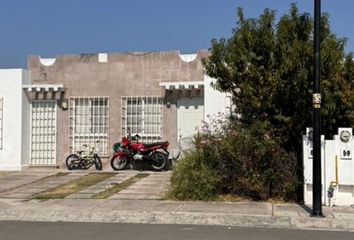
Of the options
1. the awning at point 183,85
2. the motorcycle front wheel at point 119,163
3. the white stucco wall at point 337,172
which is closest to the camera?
the white stucco wall at point 337,172

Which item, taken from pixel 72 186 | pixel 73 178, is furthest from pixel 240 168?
pixel 73 178

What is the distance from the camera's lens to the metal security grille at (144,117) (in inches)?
768

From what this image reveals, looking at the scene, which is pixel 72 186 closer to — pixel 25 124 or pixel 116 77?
pixel 25 124

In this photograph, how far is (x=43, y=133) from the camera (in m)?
20.2

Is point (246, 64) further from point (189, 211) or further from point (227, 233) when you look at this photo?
point (227, 233)

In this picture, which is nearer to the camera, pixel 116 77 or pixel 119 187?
pixel 119 187

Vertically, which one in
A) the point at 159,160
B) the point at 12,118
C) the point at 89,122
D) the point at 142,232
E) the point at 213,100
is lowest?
the point at 142,232

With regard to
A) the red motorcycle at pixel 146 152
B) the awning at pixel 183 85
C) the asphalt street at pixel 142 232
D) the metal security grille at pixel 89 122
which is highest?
the awning at pixel 183 85

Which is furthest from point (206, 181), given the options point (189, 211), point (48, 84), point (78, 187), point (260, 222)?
point (48, 84)

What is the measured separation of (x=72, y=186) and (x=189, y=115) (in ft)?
17.5

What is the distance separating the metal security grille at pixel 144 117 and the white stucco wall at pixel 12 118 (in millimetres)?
3600

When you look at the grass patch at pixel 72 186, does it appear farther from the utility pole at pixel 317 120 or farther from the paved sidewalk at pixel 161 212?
the utility pole at pixel 317 120

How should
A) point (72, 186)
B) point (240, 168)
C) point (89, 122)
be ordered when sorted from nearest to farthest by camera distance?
point (240, 168) < point (72, 186) < point (89, 122)

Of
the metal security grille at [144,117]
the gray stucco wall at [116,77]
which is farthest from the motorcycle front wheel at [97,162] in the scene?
the metal security grille at [144,117]
